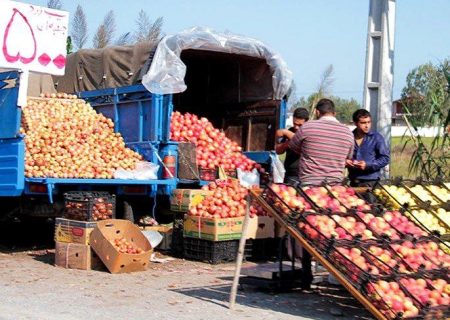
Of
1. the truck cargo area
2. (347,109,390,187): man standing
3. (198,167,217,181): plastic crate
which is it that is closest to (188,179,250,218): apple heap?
(198,167,217,181): plastic crate

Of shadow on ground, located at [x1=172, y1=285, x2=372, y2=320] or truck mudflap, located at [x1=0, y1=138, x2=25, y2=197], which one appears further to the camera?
truck mudflap, located at [x1=0, y1=138, x2=25, y2=197]

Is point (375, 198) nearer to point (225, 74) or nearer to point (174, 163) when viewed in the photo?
point (174, 163)

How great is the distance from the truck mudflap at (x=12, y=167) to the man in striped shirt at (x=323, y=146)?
12.2ft

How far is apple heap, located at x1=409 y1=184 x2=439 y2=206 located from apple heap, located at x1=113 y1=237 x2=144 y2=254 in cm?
357

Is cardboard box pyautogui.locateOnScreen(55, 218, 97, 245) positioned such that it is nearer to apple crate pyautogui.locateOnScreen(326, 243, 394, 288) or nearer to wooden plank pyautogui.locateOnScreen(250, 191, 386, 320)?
wooden plank pyautogui.locateOnScreen(250, 191, 386, 320)

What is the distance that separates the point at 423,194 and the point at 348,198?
104 centimetres

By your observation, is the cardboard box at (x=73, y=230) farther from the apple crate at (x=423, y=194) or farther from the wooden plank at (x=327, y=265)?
the apple crate at (x=423, y=194)

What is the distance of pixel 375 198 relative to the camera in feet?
27.0

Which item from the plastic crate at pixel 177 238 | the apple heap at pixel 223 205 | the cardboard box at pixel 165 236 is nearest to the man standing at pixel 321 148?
the apple heap at pixel 223 205

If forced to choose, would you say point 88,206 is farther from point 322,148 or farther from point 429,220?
point 429,220

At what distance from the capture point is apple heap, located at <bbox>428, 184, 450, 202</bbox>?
8.56 m

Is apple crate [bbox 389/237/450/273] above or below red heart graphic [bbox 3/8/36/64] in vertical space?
below

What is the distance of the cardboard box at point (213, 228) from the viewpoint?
1066 cm

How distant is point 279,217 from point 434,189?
220 centimetres
